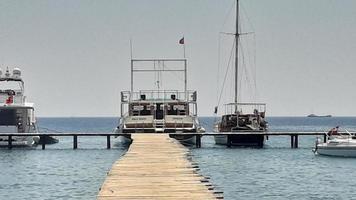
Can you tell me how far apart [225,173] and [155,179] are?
2077cm

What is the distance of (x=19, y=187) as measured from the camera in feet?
127

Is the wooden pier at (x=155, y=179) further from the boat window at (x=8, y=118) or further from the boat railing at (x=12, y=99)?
the boat railing at (x=12, y=99)

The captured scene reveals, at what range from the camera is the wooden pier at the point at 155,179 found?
22405 millimetres

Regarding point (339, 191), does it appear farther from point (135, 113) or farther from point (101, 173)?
point (135, 113)

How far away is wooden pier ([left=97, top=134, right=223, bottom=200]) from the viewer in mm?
22405

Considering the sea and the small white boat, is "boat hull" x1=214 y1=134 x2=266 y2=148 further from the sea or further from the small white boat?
the small white boat

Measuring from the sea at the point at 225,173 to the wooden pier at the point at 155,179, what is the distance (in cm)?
296

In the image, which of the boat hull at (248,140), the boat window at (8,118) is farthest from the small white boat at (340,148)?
the boat window at (8,118)

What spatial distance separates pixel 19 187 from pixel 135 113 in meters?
33.0

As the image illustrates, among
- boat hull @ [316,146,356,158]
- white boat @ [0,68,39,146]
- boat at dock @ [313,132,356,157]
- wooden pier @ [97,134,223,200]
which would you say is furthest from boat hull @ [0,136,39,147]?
wooden pier @ [97,134,223,200]

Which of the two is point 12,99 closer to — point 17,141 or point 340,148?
point 17,141

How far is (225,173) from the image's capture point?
46531 millimetres

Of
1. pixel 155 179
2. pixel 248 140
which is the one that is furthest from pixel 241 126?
pixel 155 179

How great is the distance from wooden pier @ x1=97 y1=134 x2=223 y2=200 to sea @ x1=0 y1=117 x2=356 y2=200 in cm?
296
